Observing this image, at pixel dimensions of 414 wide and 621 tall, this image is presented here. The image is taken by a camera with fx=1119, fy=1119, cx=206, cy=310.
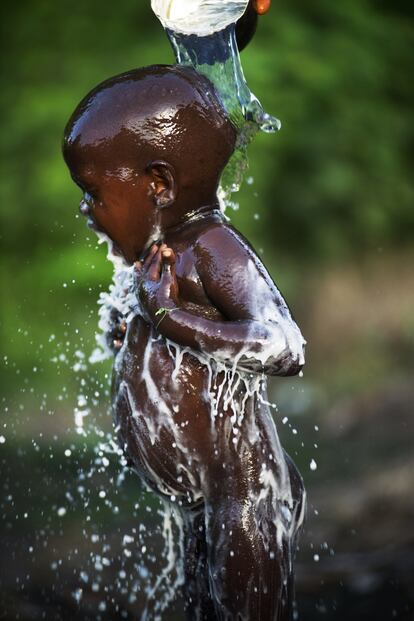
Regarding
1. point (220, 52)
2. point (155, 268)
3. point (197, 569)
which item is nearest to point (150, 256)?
point (155, 268)

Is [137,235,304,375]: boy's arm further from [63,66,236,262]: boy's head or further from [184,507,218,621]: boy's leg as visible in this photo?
[184,507,218,621]: boy's leg

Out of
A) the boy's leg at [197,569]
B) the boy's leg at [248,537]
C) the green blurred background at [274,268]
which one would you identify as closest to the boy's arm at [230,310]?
the boy's leg at [248,537]

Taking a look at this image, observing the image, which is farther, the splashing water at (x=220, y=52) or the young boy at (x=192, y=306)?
the splashing water at (x=220, y=52)

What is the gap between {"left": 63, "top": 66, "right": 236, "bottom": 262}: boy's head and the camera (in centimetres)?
273

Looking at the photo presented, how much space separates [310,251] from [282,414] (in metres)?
1.21

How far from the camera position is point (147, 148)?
8.95 ft

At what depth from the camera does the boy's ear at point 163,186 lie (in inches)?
108

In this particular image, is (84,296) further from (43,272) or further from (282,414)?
(282,414)

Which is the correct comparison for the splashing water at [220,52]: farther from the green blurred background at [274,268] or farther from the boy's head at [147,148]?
the green blurred background at [274,268]

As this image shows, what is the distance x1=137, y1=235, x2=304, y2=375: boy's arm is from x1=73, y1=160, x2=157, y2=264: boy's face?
0.36 feet

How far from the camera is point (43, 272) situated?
6.28 metres

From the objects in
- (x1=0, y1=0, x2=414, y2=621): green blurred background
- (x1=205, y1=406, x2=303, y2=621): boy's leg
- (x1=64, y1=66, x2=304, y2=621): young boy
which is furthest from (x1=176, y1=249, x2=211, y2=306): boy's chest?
(x1=0, y1=0, x2=414, y2=621): green blurred background

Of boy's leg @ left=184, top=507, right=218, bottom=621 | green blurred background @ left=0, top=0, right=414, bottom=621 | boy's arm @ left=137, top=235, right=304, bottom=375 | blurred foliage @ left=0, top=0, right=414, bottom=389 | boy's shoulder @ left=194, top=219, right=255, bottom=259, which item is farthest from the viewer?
blurred foliage @ left=0, top=0, right=414, bottom=389

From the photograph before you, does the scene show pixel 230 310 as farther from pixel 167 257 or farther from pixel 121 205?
pixel 121 205
